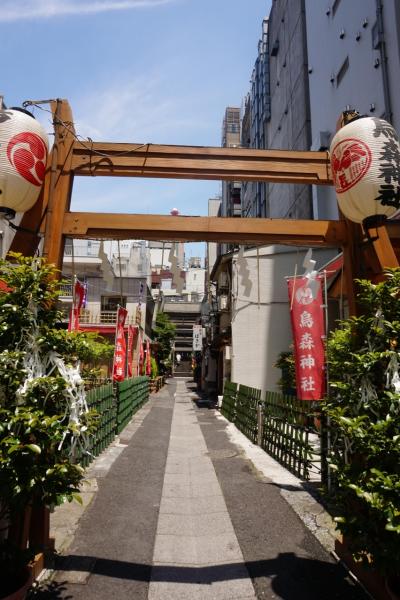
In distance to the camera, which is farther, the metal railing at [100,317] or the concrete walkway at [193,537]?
the metal railing at [100,317]

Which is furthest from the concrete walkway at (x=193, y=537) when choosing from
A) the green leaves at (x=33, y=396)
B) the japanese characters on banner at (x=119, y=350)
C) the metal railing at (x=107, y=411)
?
the japanese characters on banner at (x=119, y=350)

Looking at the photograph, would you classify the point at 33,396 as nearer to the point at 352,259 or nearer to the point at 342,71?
the point at 352,259

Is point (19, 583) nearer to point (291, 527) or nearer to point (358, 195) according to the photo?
point (291, 527)

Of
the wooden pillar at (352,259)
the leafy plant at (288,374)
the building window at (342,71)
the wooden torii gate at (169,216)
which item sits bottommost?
the leafy plant at (288,374)

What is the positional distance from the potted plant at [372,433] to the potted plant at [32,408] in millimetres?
2599

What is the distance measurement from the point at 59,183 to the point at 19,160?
2.37 ft

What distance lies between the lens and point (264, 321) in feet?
79.4

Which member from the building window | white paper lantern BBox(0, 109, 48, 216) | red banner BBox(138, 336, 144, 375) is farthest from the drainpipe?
red banner BBox(138, 336, 144, 375)

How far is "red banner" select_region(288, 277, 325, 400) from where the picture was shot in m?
9.58

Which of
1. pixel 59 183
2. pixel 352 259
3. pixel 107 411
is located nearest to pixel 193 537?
pixel 352 259

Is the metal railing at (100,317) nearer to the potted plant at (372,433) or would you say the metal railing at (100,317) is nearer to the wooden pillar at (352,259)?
the wooden pillar at (352,259)

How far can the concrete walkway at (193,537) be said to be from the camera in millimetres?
4707

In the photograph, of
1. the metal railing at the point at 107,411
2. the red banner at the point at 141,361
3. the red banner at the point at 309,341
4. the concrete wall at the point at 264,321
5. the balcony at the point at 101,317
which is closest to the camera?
the red banner at the point at 309,341

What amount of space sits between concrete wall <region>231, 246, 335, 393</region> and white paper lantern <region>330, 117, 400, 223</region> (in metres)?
18.8
